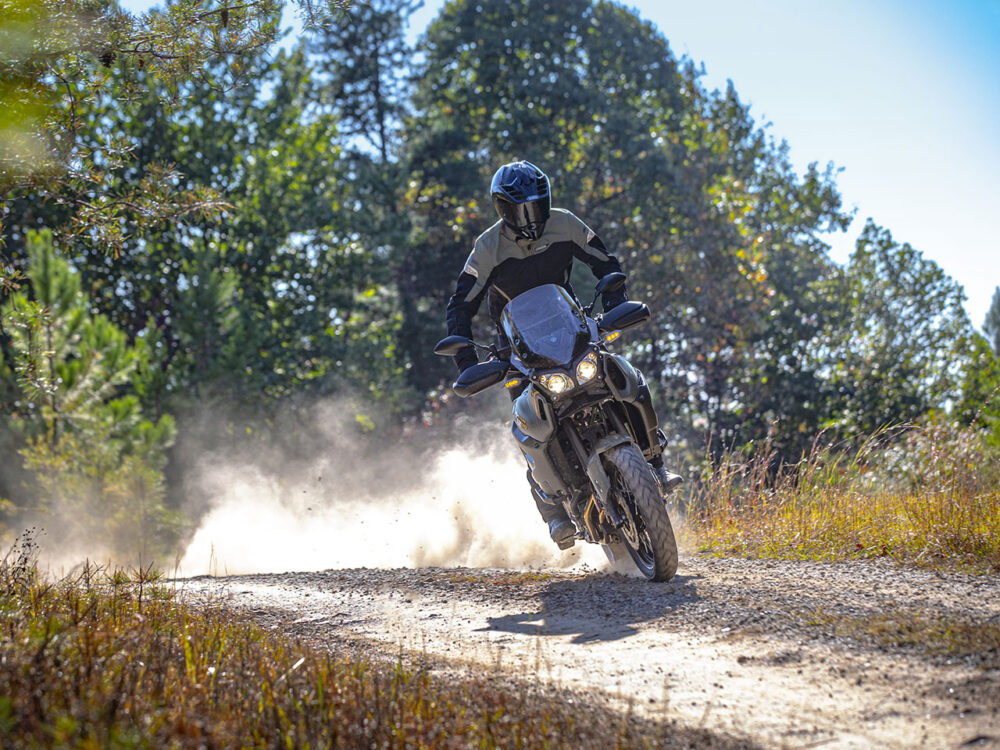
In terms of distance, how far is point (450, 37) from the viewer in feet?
94.6

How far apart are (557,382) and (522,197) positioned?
130 cm

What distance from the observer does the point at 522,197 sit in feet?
20.4

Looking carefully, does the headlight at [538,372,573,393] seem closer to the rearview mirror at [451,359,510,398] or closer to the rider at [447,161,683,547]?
the rearview mirror at [451,359,510,398]

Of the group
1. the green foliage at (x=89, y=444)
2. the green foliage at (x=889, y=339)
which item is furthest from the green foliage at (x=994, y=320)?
the green foliage at (x=89, y=444)

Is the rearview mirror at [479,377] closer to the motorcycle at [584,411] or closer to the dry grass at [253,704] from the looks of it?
the motorcycle at [584,411]

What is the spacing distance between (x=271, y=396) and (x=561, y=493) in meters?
19.1

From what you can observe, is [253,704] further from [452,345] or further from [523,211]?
[523,211]

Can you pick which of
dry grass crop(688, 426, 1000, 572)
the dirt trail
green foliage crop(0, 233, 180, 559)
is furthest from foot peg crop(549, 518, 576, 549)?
green foliage crop(0, 233, 180, 559)

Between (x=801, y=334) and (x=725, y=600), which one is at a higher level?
(x=801, y=334)

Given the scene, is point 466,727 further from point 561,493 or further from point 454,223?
point 454,223

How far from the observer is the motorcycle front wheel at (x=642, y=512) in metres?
5.39

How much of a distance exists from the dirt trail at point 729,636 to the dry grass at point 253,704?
271mm

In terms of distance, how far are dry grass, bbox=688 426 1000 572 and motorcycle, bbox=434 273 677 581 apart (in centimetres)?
171

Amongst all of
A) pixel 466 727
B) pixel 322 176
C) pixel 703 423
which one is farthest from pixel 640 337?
pixel 466 727
